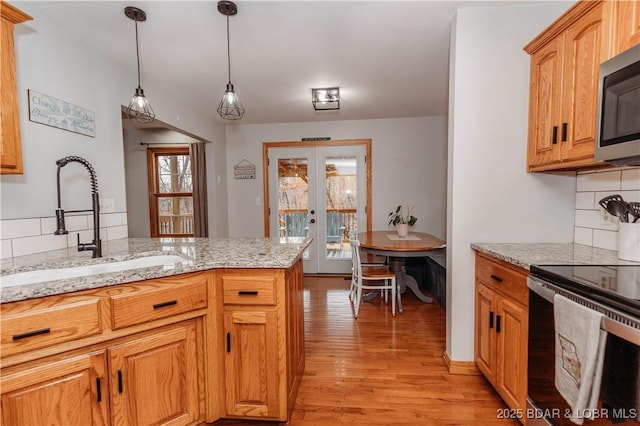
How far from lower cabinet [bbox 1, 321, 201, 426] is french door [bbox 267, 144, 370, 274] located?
330cm

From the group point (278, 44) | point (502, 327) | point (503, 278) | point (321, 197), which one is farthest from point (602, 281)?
point (321, 197)

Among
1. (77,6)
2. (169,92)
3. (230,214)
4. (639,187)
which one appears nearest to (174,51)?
(77,6)

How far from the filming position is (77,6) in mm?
1795

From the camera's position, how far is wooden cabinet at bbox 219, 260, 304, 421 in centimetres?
147

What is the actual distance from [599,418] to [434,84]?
302cm

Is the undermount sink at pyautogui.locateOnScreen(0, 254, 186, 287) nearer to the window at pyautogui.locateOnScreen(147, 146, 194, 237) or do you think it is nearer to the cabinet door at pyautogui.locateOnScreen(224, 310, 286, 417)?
the cabinet door at pyautogui.locateOnScreen(224, 310, 286, 417)

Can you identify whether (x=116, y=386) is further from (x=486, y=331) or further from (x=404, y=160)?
(x=404, y=160)

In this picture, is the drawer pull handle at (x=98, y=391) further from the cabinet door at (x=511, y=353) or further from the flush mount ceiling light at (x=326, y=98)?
the flush mount ceiling light at (x=326, y=98)

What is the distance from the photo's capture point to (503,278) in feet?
5.27

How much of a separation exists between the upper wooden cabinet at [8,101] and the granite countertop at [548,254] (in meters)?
2.62

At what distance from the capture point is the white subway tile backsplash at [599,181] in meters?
1.65

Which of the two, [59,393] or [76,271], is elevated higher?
[76,271]

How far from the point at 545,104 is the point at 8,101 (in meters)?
2.93

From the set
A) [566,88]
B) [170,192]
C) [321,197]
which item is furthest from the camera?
[170,192]
